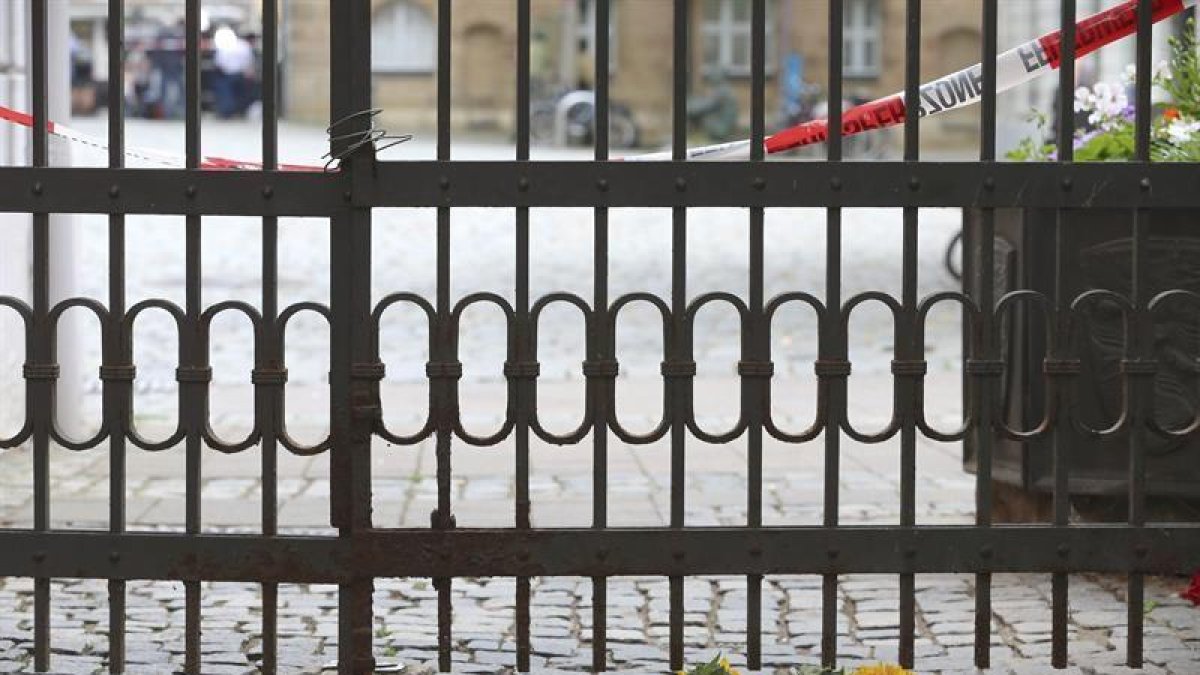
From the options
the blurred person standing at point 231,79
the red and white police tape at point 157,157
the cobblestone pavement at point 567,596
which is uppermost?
the blurred person standing at point 231,79

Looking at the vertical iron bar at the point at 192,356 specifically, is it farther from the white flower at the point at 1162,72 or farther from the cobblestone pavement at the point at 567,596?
the white flower at the point at 1162,72

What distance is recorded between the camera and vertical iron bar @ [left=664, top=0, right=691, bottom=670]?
14.5 ft

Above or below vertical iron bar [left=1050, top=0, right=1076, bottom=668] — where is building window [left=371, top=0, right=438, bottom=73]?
above

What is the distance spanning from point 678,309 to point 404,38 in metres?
45.8

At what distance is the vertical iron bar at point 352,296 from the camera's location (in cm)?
448

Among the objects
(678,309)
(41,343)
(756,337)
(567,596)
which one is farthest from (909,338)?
(41,343)

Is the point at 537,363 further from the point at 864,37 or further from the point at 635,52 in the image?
the point at 864,37

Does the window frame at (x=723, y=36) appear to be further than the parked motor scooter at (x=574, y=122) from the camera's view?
Yes

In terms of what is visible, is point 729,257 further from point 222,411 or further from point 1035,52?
point 1035,52

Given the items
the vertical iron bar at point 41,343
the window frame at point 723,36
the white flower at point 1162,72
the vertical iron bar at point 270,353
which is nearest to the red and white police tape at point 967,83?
the vertical iron bar at point 270,353

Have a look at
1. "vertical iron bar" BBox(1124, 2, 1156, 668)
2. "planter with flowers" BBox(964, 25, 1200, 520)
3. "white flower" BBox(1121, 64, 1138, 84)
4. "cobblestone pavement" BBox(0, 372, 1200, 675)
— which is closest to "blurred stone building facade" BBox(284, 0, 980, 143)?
"cobblestone pavement" BBox(0, 372, 1200, 675)

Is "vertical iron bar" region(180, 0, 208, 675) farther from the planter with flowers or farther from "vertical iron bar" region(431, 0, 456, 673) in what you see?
the planter with flowers

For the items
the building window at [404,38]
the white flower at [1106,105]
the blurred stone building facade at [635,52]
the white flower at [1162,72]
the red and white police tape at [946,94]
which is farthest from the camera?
the building window at [404,38]

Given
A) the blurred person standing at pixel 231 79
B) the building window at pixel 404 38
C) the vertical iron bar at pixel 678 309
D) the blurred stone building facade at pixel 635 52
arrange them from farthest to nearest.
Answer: the building window at pixel 404 38
the blurred stone building facade at pixel 635 52
the blurred person standing at pixel 231 79
the vertical iron bar at pixel 678 309
